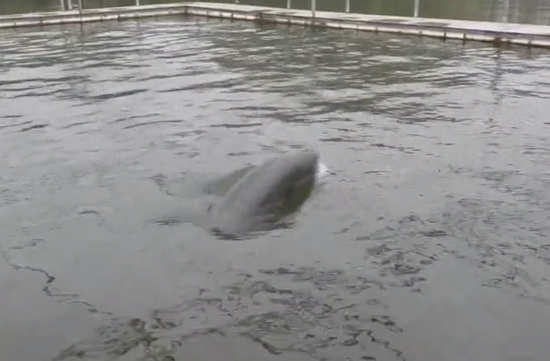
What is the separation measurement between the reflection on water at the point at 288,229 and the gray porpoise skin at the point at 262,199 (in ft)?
0.83

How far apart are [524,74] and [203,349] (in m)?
12.5

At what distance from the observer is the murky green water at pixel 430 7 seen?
84.7 feet

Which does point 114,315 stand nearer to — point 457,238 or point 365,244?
point 365,244

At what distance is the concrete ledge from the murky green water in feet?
10.4

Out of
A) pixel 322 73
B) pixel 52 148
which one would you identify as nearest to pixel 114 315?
pixel 52 148

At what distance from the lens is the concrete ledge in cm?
1981

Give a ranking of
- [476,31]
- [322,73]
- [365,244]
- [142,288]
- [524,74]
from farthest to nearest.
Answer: [476,31] → [322,73] → [524,74] → [365,244] → [142,288]

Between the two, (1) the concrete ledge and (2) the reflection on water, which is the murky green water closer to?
(1) the concrete ledge

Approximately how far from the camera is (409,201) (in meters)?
8.16

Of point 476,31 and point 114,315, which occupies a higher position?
point 476,31

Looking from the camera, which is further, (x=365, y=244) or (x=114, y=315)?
(x=365, y=244)

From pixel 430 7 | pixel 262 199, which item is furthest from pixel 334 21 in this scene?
pixel 262 199

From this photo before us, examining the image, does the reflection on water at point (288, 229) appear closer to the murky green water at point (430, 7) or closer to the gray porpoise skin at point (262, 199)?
the gray porpoise skin at point (262, 199)

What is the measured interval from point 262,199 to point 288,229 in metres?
0.45
